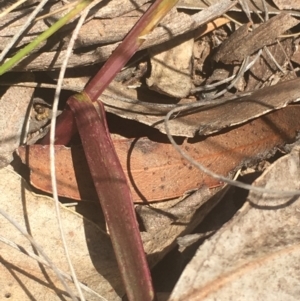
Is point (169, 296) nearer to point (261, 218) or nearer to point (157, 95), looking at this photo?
point (261, 218)

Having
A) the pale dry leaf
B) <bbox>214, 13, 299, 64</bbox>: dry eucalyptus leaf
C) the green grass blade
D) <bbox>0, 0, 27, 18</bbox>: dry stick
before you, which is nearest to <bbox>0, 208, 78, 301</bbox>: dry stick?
the pale dry leaf

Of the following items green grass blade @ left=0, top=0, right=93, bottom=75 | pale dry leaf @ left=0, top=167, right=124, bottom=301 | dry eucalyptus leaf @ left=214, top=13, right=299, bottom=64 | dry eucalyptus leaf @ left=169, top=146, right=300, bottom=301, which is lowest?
dry eucalyptus leaf @ left=169, top=146, right=300, bottom=301

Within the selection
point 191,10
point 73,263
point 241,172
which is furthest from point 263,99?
point 73,263

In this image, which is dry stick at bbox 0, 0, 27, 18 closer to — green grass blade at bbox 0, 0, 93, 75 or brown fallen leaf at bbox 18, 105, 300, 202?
green grass blade at bbox 0, 0, 93, 75

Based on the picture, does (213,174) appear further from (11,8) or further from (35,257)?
(11,8)

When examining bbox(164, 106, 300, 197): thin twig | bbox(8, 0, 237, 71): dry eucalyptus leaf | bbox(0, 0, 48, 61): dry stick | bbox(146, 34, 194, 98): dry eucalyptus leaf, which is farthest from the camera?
bbox(146, 34, 194, 98): dry eucalyptus leaf

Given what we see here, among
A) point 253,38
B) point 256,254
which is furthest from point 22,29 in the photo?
point 256,254
